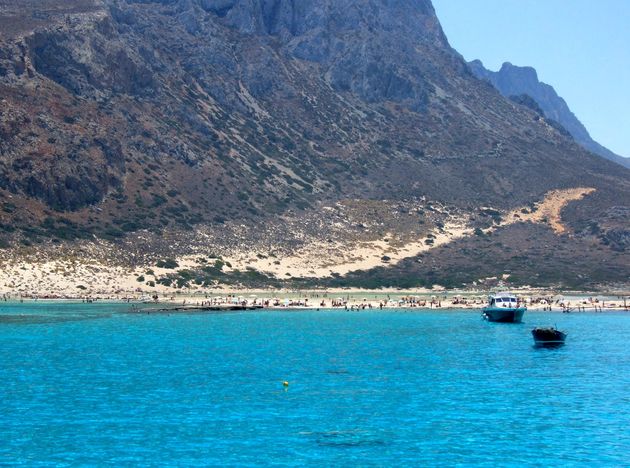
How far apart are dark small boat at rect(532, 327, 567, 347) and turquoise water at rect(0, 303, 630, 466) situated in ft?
7.69

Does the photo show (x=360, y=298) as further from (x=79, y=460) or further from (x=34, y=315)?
(x=79, y=460)

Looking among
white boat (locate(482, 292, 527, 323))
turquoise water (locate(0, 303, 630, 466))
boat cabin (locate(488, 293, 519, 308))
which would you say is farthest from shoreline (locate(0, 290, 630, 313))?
turquoise water (locate(0, 303, 630, 466))

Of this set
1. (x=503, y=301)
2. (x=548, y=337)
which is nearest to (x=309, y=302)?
(x=503, y=301)

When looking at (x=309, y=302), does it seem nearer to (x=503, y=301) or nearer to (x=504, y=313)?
(x=503, y=301)

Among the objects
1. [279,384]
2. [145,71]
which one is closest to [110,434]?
[279,384]

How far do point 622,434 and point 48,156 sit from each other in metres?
139

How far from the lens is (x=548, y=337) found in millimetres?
80625

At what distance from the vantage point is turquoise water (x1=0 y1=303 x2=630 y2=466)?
37219 mm

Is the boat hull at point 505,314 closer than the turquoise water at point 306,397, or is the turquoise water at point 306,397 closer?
the turquoise water at point 306,397

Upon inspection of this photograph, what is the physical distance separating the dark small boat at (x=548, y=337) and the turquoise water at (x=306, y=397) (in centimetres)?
234

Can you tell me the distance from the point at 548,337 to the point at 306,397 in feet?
128

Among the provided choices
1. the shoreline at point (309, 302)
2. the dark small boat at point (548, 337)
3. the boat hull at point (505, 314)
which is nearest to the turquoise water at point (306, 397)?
the dark small boat at point (548, 337)

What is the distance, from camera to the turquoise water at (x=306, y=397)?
37219 mm

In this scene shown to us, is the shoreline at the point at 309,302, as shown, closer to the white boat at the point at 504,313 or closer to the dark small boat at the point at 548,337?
the white boat at the point at 504,313
